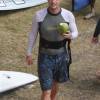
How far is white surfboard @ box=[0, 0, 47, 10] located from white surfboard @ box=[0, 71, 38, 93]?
3.95 m

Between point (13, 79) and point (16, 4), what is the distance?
4.42 metres

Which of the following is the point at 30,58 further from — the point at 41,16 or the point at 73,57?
the point at 73,57

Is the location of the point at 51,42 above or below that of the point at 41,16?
below

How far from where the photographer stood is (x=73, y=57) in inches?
296

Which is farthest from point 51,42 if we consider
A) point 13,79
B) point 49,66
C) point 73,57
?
point 73,57

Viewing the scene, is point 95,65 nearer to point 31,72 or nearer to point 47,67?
point 31,72

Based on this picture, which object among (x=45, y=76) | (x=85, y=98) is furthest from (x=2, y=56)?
(x=45, y=76)

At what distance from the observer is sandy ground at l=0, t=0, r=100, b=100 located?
6045 millimetres

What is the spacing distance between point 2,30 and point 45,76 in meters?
4.34

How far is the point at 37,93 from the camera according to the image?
6.04 m

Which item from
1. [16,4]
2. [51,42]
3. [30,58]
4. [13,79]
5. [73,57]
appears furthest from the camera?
[16,4]

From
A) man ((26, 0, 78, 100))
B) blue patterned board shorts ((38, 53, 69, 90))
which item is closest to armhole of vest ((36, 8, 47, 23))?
man ((26, 0, 78, 100))

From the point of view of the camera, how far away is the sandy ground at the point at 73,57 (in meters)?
6.04

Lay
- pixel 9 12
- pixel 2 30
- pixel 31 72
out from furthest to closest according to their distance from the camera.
→ pixel 9 12 → pixel 2 30 → pixel 31 72
